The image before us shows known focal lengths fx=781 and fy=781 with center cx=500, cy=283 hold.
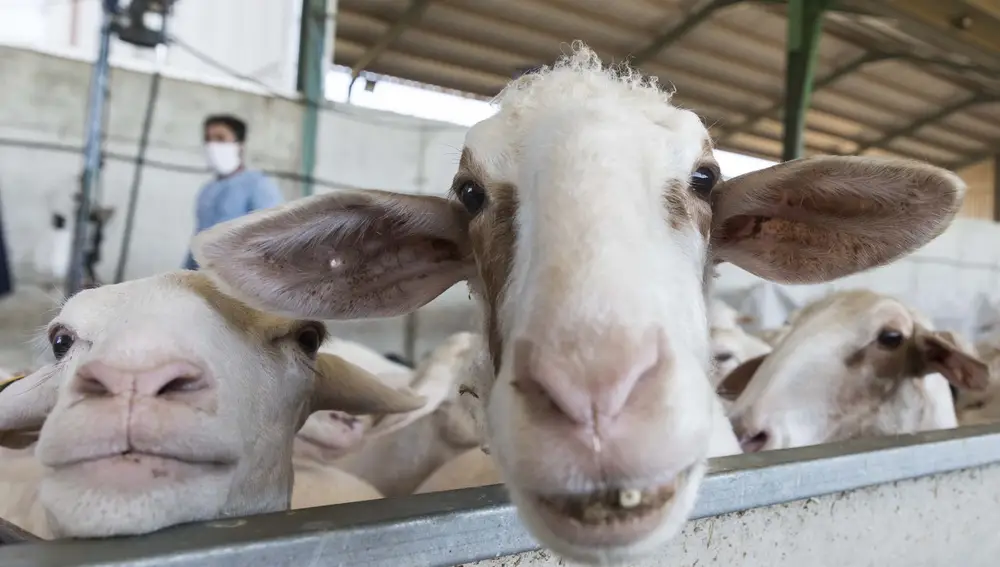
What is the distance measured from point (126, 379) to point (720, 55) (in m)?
12.6

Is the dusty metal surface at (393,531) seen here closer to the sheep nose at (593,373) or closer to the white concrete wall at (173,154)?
the sheep nose at (593,373)

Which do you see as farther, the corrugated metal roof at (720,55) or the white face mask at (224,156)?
the corrugated metal roof at (720,55)

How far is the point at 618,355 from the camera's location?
959 millimetres

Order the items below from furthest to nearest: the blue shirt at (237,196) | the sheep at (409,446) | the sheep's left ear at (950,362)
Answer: the blue shirt at (237,196), the sheep at (409,446), the sheep's left ear at (950,362)

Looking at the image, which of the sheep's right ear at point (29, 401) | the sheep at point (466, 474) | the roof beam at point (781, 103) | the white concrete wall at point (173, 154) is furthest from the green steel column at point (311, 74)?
the sheep's right ear at point (29, 401)

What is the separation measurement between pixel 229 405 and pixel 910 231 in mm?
1489

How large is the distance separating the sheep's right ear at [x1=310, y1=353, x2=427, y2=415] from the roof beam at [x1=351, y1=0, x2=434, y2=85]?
9.10 meters

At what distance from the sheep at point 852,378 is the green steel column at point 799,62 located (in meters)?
5.69

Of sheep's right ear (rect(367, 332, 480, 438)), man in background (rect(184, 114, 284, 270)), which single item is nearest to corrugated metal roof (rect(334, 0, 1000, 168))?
man in background (rect(184, 114, 284, 270))

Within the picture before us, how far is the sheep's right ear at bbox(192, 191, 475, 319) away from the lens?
149cm

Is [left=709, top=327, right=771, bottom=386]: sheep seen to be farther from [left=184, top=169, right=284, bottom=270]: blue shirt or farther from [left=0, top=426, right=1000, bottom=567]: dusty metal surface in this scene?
[left=184, top=169, right=284, bottom=270]: blue shirt

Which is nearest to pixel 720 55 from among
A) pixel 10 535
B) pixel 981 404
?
pixel 981 404

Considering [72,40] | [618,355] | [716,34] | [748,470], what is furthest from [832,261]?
[716,34]

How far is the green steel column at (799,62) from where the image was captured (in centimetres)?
834
